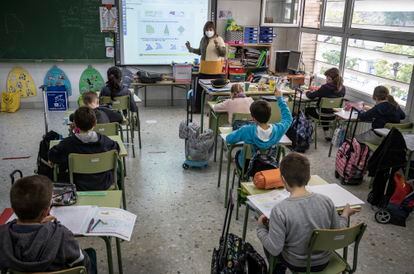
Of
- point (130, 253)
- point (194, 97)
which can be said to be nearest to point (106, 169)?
point (130, 253)

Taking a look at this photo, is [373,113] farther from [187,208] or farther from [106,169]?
[106,169]

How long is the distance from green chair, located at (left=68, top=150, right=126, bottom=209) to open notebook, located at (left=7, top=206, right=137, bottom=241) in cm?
62

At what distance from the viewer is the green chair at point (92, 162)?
2650 mm

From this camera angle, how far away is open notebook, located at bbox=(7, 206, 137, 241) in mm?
1861

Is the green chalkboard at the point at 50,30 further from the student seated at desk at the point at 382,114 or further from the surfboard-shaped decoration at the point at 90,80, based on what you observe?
the student seated at desk at the point at 382,114

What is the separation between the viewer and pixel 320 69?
280 inches

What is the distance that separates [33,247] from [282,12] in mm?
6817

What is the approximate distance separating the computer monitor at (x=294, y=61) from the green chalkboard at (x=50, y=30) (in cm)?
332

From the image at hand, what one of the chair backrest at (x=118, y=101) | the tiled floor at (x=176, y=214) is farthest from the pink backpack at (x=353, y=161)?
the chair backrest at (x=118, y=101)

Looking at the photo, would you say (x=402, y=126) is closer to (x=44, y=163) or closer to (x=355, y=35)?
(x=355, y=35)

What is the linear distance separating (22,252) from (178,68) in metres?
5.61

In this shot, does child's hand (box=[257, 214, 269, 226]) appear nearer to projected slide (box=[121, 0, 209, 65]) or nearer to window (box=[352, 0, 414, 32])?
window (box=[352, 0, 414, 32])

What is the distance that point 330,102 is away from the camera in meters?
5.26

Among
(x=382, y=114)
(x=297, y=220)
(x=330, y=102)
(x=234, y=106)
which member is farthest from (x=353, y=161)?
(x=297, y=220)
